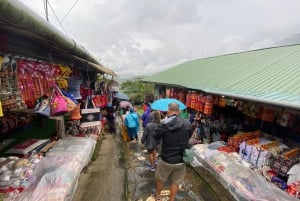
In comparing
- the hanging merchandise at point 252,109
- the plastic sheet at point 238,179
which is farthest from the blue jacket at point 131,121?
the hanging merchandise at point 252,109

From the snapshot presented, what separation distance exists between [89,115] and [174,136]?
3.95m

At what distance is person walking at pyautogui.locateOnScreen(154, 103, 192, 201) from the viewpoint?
3.70m

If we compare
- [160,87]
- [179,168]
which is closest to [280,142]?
[179,168]

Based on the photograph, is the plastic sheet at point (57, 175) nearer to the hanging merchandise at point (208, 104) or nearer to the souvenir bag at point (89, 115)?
the souvenir bag at point (89, 115)

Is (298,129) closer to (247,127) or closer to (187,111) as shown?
(247,127)

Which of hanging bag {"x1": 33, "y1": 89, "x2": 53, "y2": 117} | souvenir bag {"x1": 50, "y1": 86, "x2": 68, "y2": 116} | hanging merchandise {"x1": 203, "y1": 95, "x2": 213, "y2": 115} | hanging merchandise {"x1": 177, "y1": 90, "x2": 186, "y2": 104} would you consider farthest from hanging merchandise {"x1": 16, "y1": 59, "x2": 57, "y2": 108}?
hanging merchandise {"x1": 177, "y1": 90, "x2": 186, "y2": 104}

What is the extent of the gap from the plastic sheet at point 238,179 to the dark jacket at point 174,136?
5.47 ft

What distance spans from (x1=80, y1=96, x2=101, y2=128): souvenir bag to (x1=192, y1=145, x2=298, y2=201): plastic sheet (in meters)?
3.60

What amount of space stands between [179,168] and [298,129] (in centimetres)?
371

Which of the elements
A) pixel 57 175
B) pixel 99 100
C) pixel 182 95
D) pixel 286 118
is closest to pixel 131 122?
pixel 99 100

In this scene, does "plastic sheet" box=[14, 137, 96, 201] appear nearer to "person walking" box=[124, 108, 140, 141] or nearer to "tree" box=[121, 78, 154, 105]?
"person walking" box=[124, 108, 140, 141]

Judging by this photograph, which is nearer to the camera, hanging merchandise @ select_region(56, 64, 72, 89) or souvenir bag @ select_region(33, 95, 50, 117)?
souvenir bag @ select_region(33, 95, 50, 117)

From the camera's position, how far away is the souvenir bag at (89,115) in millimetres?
6746

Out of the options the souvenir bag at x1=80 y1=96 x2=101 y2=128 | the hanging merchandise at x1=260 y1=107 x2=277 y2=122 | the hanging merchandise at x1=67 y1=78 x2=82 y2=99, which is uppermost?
Answer: the hanging merchandise at x1=67 y1=78 x2=82 y2=99
